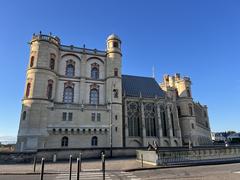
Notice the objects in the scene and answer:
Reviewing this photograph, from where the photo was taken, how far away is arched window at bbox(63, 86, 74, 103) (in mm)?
35219

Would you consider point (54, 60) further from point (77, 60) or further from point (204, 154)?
point (204, 154)

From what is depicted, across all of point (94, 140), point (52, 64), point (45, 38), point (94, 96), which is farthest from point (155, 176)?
point (45, 38)

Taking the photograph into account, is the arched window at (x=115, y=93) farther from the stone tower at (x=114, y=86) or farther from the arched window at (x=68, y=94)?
the arched window at (x=68, y=94)

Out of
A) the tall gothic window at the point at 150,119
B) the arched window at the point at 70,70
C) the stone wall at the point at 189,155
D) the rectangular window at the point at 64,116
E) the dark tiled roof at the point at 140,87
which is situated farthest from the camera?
the dark tiled roof at the point at 140,87

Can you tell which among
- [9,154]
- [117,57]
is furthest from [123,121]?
[9,154]

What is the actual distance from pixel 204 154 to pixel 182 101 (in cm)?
3110

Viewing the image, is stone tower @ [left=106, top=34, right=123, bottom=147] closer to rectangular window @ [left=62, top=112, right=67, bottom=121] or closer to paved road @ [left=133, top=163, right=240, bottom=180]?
rectangular window @ [left=62, top=112, right=67, bottom=121]

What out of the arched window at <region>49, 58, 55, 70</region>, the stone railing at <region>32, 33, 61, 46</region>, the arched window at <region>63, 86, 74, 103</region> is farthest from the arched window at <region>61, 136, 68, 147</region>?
the stone railing at <region>32, 33, 61, 46</region>

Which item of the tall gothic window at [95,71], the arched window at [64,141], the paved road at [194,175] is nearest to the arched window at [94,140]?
the arched window at [64,141]

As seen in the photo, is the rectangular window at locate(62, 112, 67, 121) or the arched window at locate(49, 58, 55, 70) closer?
the rectangular window at locate(62, 112, 67, 121)

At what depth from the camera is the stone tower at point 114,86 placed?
3456 cm

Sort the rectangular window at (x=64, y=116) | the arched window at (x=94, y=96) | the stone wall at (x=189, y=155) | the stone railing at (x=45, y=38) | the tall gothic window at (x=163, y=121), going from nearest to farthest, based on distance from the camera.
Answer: the stone wall at (x=189, y=155) → the rectangular window at (x=64, y=116) → the stone railing at (x=45, y=38) → the arched window at (x=94, y=96) → the tall gothic window at (x=163, y=121)

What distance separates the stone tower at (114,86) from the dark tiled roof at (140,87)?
163 inches

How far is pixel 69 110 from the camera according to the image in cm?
3325
